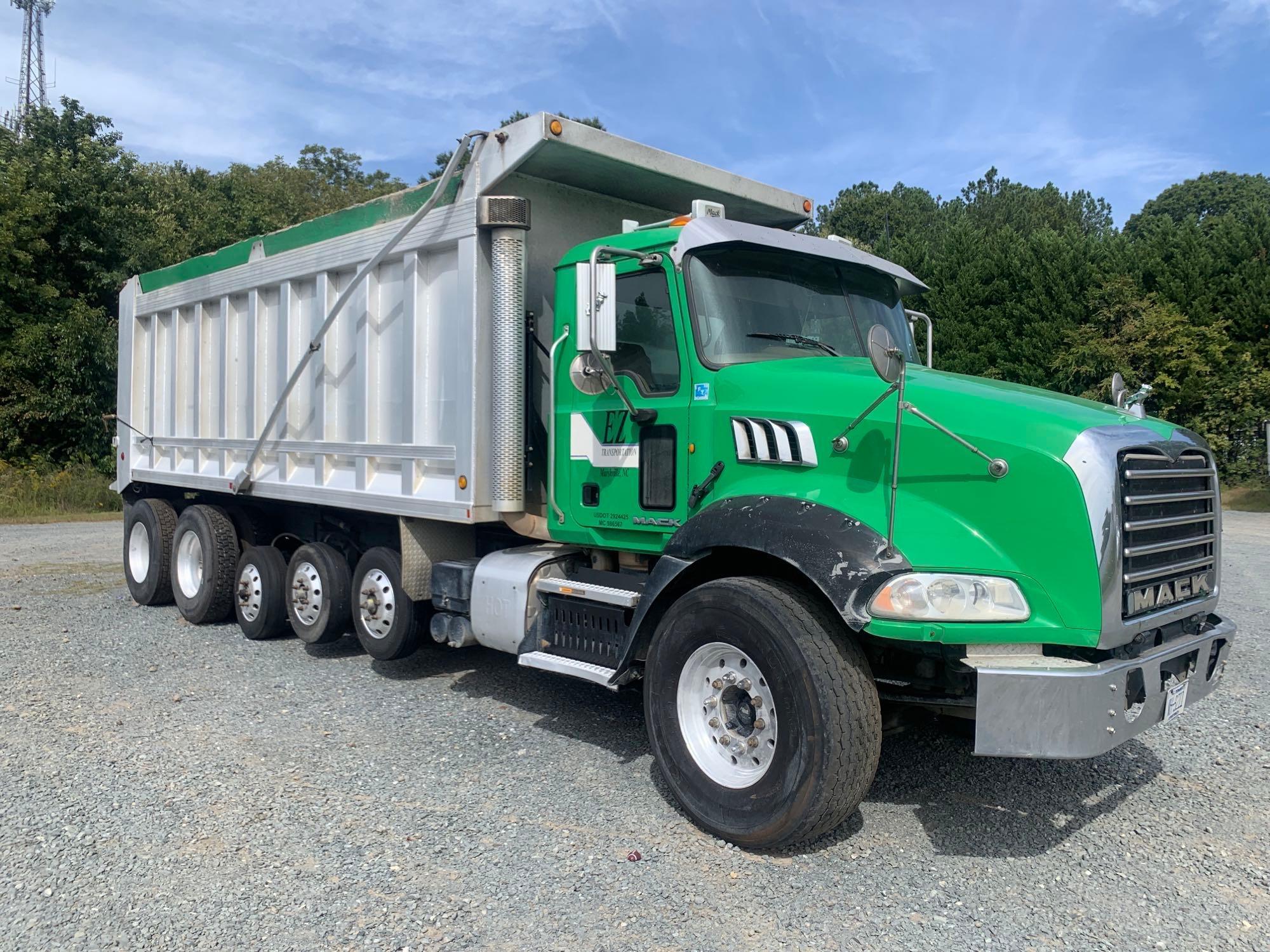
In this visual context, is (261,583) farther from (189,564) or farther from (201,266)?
(201,266)

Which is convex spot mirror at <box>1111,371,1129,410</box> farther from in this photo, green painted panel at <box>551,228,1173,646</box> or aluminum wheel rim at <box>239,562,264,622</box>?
aluminum wheel rim at <box>239,562,264,622</box>

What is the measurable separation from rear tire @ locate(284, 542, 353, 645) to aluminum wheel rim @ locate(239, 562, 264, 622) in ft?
1.84

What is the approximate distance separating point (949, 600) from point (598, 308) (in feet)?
6.91

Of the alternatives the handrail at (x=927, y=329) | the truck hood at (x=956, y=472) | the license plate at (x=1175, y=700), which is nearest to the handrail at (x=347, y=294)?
the truck hood at (x=956, y=472)

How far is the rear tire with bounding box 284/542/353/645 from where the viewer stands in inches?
289

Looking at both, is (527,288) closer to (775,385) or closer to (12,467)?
(775,385)

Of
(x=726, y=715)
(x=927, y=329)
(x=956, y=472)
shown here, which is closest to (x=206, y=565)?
(x=726, y=715)

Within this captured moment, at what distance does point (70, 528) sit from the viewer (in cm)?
1786

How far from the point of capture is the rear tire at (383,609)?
6684mm

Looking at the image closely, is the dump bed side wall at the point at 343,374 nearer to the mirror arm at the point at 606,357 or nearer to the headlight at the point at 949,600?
the mirror arm at the point at 606,357

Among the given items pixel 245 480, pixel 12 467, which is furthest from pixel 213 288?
pixel 12 467

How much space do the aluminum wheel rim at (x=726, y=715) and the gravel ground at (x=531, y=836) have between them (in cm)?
34

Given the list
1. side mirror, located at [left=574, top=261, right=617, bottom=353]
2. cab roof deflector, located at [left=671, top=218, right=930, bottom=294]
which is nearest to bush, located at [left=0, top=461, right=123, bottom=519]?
side mirror, located at [left=574, top=261, right=617, bottom=353]

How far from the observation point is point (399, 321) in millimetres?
6629
